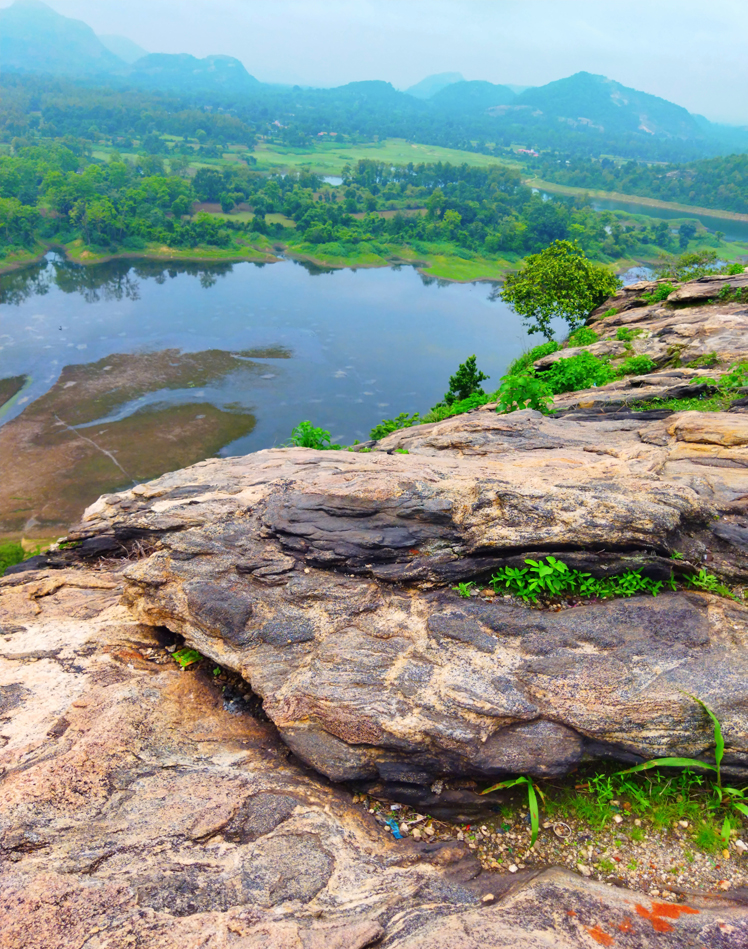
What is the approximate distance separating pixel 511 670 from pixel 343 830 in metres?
2.97

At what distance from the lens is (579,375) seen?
2005 cm

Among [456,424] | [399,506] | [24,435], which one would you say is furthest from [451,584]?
[24,435]

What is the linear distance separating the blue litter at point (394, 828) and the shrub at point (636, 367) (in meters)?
17.5

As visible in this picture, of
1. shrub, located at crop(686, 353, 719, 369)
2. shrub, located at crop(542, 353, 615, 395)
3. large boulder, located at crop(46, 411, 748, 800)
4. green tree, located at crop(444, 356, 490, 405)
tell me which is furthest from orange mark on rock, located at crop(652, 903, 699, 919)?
green tree, located at crop(444, 356, 490, 405)

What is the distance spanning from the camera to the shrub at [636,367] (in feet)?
64.0

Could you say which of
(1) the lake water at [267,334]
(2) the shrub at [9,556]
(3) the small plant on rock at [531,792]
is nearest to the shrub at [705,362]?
(3) the small plant on rock at [531,792]

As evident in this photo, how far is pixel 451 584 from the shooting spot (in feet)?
29.0

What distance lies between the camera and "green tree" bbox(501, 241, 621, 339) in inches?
1436

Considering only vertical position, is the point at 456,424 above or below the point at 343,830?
above

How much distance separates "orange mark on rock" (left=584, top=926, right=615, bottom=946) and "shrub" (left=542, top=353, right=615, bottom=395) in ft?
56.2

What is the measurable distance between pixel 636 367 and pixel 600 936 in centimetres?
1817

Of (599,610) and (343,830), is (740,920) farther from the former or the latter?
(343,830)

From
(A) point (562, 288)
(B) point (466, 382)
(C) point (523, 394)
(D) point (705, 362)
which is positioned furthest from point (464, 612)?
(A) point (562, 288)

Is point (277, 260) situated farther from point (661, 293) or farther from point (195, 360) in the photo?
point (661, 293)
